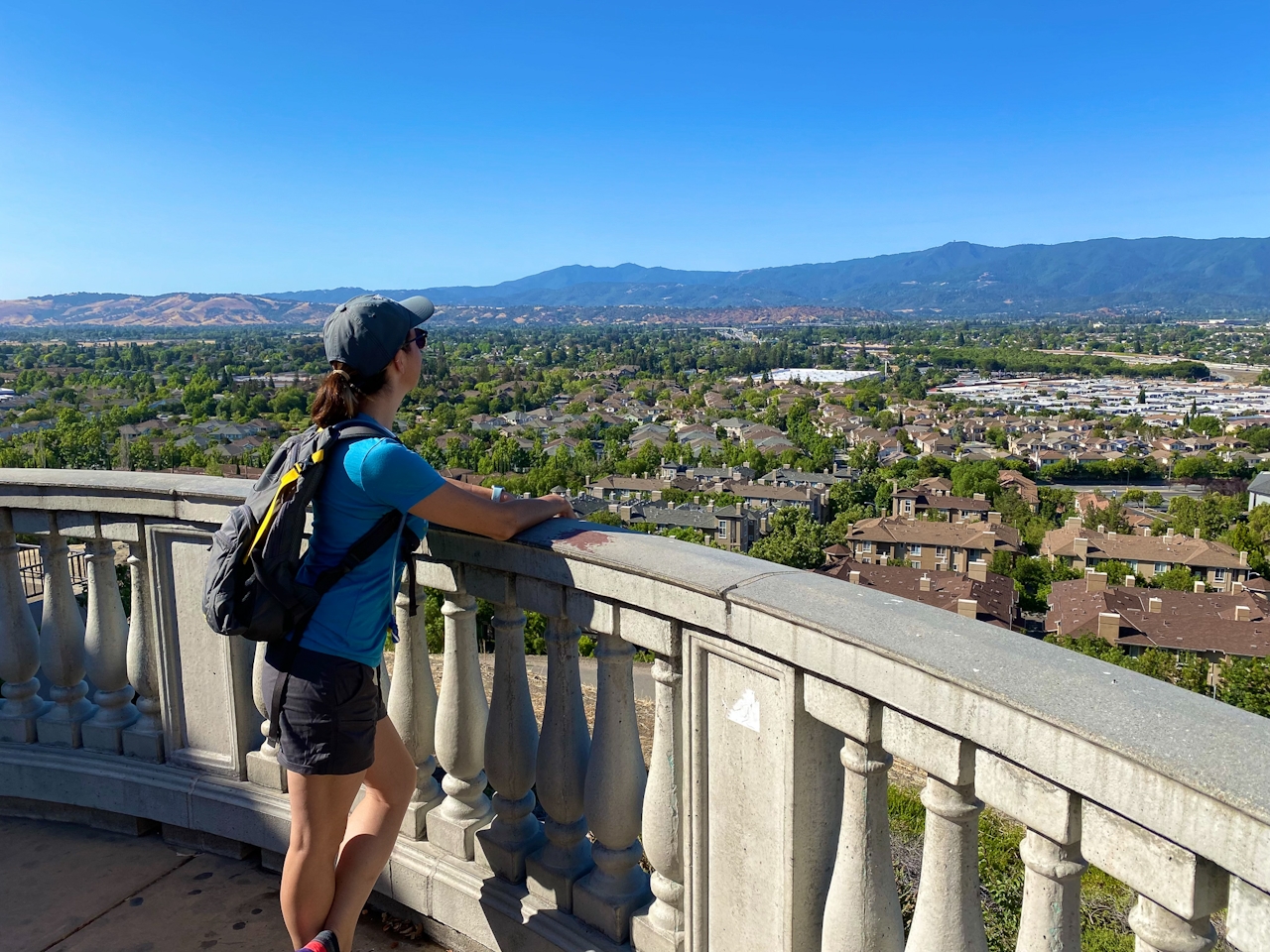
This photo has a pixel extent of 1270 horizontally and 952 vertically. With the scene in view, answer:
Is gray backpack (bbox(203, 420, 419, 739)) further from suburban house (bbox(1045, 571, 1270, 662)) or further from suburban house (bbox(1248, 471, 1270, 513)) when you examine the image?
suburban house (bbox(1248, 471, 1270, 513))

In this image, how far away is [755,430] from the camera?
276 feet

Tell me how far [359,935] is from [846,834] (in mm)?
1471

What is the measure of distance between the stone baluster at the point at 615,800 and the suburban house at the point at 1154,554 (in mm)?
44258

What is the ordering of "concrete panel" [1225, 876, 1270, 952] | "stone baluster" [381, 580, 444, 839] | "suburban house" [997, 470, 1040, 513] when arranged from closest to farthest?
"concrete panel" [1225, 876, 1270, 952] < "stone baluster" [381, 580, 444, 839] < "suburban house" [997, 470, 1040, 513]

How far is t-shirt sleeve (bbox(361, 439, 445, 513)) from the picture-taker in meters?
1.82

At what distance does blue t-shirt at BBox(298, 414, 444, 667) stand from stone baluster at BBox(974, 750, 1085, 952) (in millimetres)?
1092

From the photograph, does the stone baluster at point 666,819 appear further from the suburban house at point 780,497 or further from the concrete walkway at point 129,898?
the suburban house at point 780,497

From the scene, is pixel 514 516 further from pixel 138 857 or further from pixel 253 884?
pixel 138 857

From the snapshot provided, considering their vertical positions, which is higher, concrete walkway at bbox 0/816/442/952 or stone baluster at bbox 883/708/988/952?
stone baluster at bbox 883/708/988/952

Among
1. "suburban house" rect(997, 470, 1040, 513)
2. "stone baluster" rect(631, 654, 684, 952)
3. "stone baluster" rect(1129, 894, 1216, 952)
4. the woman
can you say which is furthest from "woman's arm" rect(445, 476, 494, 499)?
"suburban house" rect(997, 470, 1040, 513)

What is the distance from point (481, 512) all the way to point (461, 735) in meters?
0.72

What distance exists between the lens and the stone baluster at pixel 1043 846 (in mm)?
1269

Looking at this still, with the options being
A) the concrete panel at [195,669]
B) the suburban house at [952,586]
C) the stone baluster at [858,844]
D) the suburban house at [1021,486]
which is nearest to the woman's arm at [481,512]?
the stone baluster at [858,844]

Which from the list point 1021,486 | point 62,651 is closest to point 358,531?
point 62,651
